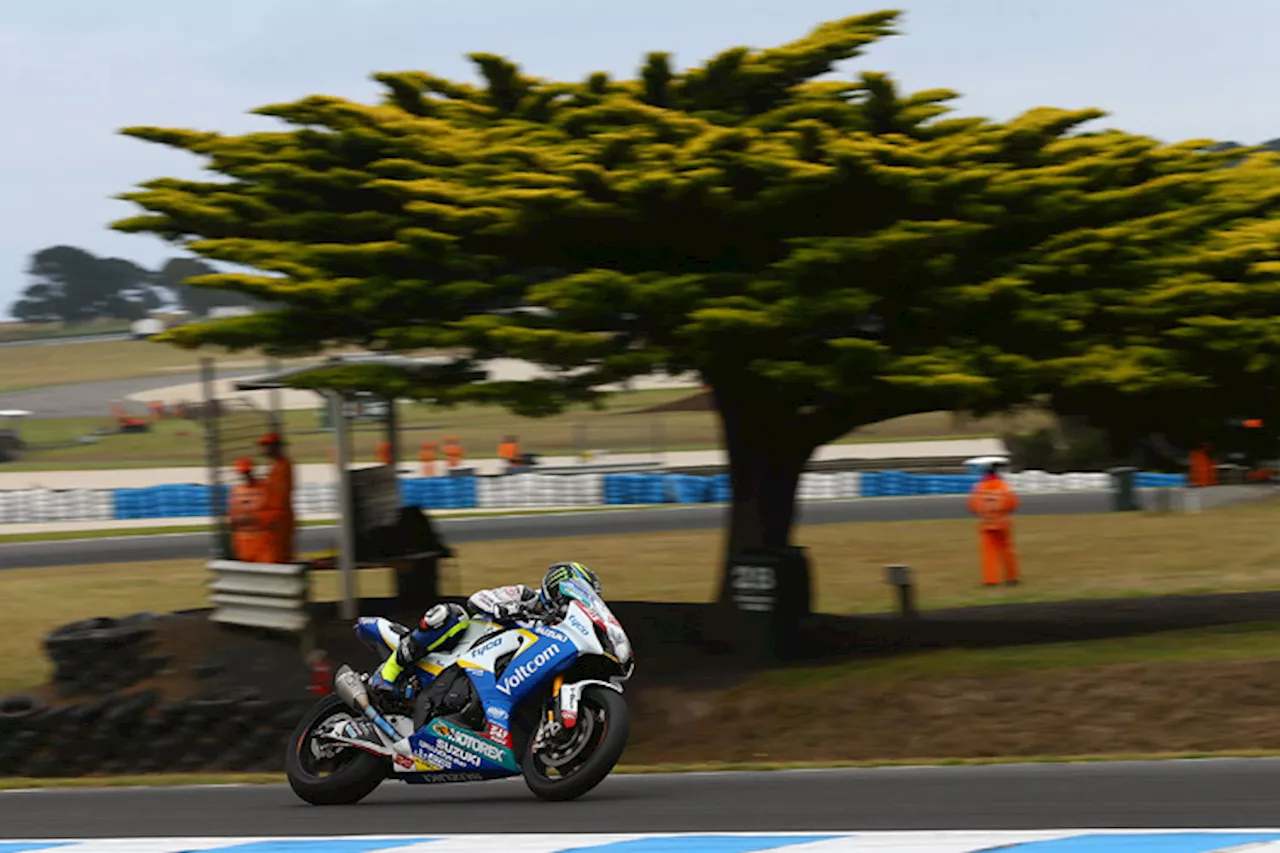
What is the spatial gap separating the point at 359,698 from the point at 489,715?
31.7 inches

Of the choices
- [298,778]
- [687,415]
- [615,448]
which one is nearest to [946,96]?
→ [298,778]

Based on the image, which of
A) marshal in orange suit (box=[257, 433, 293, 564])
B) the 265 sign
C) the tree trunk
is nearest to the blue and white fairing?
the 265 sign

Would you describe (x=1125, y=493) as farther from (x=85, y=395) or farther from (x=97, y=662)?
(x=85, y=395)

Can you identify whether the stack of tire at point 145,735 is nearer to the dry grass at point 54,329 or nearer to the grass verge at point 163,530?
the grass verge at point 163,530

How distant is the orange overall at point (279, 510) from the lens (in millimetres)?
14234

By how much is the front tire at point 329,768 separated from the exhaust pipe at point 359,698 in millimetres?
125

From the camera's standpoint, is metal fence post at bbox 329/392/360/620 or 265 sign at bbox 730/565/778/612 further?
metal fence post at bbox 329/392/360/620

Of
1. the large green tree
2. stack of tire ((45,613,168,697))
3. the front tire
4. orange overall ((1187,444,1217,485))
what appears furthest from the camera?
orange overall ((1187,444,1217,485))

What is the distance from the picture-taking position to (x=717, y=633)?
14.8 meters

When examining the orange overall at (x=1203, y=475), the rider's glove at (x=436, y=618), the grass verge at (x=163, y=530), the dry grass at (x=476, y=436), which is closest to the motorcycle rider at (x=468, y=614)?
the rider's glove at (x=436, y=618)

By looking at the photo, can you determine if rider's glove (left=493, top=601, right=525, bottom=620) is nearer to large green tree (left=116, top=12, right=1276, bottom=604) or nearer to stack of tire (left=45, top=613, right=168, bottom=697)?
large green tree (left=116, top=12, right=1276, bottom=604)

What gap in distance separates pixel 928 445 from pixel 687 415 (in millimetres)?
15940

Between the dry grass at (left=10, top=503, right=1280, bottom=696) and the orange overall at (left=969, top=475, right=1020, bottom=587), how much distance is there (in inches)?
12.2

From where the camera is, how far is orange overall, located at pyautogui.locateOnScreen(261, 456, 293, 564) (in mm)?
14234
